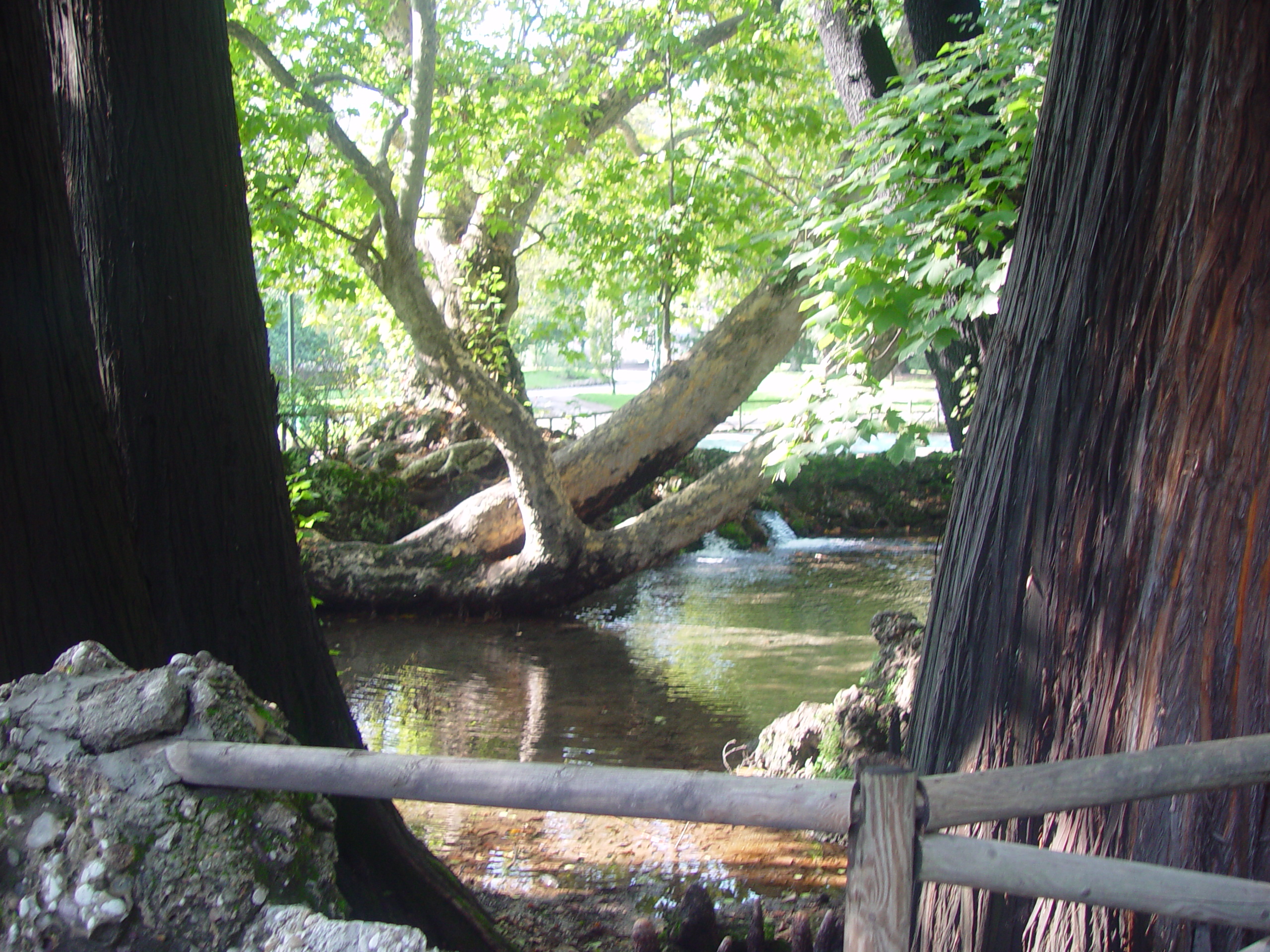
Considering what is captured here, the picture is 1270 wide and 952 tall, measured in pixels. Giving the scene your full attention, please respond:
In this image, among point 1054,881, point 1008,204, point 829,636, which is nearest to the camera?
point 1054,881

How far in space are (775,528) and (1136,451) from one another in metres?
11.8

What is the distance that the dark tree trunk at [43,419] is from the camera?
2.66 metres

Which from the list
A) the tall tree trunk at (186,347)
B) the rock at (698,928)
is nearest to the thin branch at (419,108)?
the tall tree trunk at (186,347)

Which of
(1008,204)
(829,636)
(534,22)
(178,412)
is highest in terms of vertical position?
(534,22)

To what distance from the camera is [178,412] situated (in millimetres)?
3293

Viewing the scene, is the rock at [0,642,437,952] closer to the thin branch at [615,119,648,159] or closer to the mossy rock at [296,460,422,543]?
the mossy rock at [296,460,422,543]

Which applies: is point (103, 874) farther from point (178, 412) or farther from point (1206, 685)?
point (1206, 685)

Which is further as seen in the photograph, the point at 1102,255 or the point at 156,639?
the point at 156,639

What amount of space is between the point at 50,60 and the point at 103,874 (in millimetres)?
2710

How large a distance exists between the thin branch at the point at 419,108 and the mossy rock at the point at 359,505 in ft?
13.2

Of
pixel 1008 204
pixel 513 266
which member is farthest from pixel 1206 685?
pixel 513 266

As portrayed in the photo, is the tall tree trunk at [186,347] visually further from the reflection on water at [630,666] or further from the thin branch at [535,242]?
the thin branch at [535,242]

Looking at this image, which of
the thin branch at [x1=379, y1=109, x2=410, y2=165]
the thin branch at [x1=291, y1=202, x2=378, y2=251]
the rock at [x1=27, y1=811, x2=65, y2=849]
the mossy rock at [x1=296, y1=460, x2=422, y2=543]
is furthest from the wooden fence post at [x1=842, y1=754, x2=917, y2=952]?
the mossy rock at [x1=296, y1=460, x2=422, y2=543]

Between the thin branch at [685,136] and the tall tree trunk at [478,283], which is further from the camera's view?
the tall tree trunk at [478,283]
